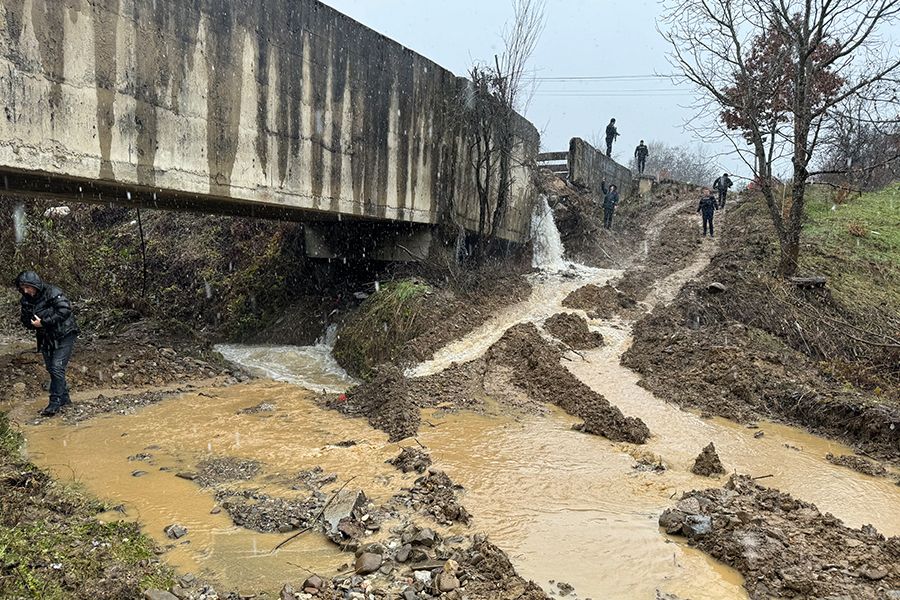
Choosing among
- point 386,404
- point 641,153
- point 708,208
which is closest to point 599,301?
point 386,404

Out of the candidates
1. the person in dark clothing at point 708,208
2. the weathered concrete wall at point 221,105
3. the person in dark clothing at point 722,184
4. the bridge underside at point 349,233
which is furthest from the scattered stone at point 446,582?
the person in dark clothing at point 722,184

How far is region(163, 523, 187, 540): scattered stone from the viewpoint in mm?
4117

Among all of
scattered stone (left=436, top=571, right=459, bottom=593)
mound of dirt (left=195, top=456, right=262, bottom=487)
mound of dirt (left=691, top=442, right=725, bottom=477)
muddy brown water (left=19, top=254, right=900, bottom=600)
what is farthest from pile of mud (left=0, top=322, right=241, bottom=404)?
mound of dirt (left=691, top=442, right=725, bottom=477)

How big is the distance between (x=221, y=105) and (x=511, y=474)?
239 inches

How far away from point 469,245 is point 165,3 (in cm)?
872

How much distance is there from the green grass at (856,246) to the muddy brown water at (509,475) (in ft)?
22.4

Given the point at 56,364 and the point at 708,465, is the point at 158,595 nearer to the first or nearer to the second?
the point at 708,465

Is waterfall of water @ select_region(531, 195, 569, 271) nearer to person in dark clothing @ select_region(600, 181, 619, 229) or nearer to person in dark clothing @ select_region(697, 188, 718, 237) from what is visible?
person in dark clothing @ select_region(600, 181, 619, 229)

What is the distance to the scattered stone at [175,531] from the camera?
4.12 m

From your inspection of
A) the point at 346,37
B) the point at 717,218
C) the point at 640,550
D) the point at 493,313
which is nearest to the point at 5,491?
the point at 640,550

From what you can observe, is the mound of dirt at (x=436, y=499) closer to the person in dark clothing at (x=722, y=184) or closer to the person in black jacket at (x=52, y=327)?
the person in black jacket at (x=52, y=327)

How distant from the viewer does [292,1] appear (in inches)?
332

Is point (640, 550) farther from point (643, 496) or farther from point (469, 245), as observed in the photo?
point (469, 245)

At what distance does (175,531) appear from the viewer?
4160 millimetres
